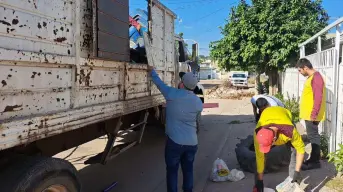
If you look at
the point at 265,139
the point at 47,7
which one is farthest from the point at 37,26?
the point at 265,139

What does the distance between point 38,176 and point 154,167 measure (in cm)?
326

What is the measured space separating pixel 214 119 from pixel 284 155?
19.9ft

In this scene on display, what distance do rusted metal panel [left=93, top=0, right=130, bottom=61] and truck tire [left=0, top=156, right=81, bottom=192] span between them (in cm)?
115

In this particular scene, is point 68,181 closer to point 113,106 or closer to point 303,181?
point 113,106

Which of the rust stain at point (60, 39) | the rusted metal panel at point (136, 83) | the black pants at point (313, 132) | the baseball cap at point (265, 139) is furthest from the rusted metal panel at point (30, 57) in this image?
the black pants at point (313, 132)

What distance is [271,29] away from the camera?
39.7 feet

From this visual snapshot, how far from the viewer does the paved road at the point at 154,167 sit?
14.4 ft

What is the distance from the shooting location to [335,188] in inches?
157

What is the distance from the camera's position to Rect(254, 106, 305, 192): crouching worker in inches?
139

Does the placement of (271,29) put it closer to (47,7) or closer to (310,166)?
(310,166)

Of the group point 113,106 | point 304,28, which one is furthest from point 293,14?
point 113,106

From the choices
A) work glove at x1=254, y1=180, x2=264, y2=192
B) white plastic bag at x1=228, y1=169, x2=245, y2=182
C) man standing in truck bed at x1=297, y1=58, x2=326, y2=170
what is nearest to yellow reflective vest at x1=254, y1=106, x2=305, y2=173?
work glove at x1=254, y1=180, x2=264, y2=192

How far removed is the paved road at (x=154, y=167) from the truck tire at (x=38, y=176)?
190cm

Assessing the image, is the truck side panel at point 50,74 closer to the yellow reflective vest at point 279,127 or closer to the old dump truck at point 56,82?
the old dump truck at point 56,82
